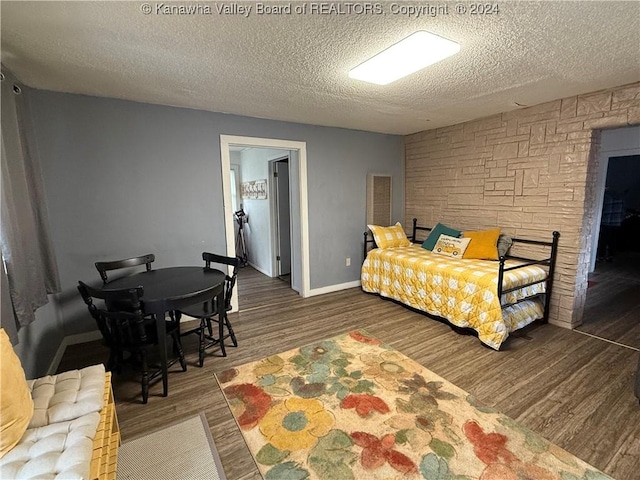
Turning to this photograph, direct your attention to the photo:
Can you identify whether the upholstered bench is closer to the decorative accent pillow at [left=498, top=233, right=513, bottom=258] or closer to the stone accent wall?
the decorative accent pillow at [left=498, top=233, right=513, bottom=258]

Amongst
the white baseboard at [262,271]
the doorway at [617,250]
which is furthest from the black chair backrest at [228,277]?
the doorway at [617,250]

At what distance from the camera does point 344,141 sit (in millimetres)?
4227

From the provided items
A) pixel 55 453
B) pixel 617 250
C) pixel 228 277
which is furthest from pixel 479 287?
pixel 617 250

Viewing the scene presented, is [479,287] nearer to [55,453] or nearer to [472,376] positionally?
[472,376]

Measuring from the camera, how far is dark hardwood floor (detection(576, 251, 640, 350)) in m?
2.95

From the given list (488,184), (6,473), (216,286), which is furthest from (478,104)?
(6,473)

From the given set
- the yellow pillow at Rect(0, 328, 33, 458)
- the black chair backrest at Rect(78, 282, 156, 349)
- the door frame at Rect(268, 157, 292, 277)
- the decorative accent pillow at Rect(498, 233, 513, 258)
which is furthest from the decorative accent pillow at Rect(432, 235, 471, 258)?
the yellow pillow at Rect(0, 328, 33, 458)

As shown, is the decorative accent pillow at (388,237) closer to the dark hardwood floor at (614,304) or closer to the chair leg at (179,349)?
the dark hardwood floor at (614,304)

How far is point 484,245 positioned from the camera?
3.48 metres

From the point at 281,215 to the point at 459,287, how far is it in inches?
122

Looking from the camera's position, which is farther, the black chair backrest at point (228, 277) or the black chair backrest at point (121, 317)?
the black chair backrest at point (228, 277)

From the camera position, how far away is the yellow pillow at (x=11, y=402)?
3.73 feet

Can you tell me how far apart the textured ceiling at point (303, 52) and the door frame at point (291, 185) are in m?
0.55

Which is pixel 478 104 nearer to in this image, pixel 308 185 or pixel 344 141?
pixel 344 141
